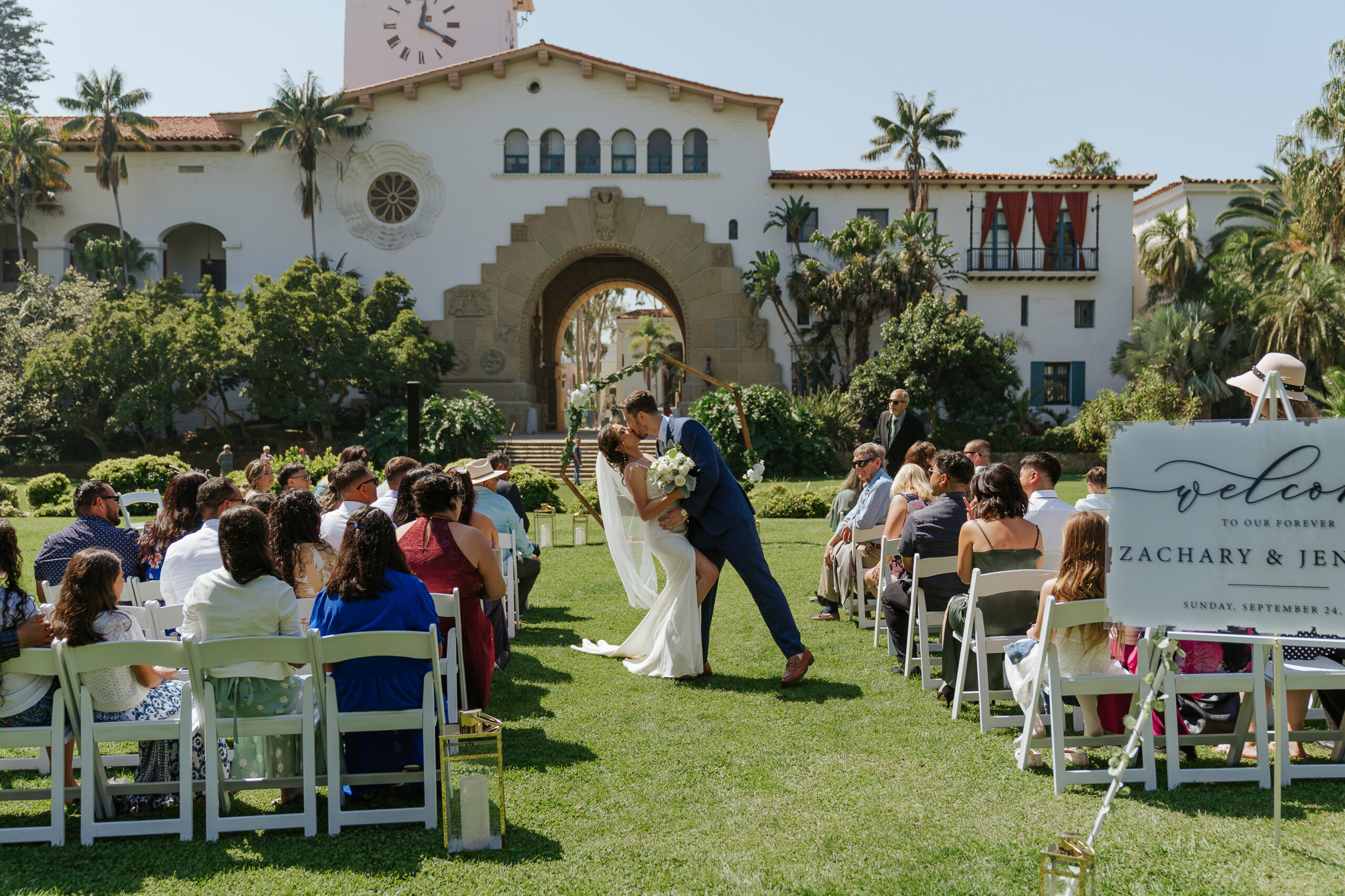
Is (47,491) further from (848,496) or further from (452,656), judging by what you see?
(452,656)

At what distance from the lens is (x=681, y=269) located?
31766mm

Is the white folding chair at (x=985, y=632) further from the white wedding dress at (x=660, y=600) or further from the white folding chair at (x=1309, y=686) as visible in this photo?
the white wedding dress at (x=660, y=600)

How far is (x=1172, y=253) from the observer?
32594mm

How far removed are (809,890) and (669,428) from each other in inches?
150

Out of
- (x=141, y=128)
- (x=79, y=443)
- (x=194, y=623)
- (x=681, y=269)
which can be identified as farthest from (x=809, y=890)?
(x=141, y=128)

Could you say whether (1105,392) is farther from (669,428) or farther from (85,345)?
(85,345)

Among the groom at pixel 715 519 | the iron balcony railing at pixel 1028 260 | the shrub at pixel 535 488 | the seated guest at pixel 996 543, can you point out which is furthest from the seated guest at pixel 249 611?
the iron balcony railing at pixel 1028 260

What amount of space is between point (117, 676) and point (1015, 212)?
33225 mm

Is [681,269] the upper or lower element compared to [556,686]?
upper

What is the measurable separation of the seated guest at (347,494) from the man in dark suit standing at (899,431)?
275 inches

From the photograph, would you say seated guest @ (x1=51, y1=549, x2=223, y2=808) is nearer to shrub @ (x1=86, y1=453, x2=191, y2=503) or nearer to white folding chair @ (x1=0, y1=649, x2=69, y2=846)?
white folding chair @ (x1=0, y1=649, x2=69, y2=846)

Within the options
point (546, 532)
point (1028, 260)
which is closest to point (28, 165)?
point (546, 532)

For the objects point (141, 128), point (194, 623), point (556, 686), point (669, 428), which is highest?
point (141, 128)

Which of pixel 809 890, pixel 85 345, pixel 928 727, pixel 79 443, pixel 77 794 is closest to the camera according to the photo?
pixel 809 890
